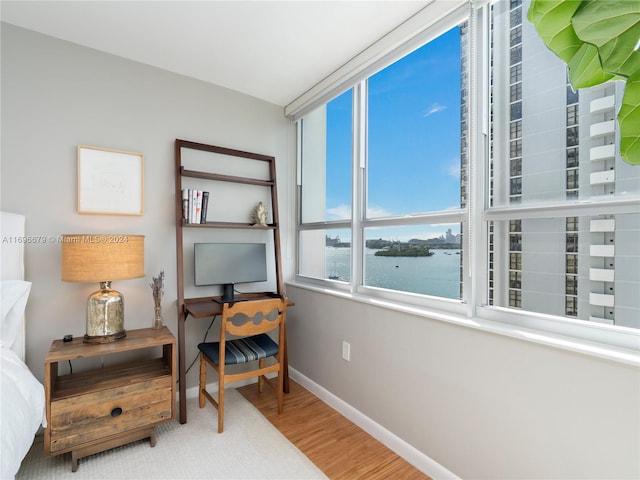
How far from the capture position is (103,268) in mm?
1920

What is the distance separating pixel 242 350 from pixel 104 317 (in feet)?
2.97

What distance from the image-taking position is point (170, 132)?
2559 mm

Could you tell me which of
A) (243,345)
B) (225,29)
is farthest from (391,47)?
(243,345)

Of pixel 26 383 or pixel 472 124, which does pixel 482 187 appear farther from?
pixel 26 383

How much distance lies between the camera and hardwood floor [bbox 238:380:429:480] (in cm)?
184

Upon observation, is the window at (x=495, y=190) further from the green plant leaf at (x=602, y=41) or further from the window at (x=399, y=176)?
the green plant leaf at (x=602, y=41)

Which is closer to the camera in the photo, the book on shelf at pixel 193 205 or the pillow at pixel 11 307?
the pillow at pixel 11 307

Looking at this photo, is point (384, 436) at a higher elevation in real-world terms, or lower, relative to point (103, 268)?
lower

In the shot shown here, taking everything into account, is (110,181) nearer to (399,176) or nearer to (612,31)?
(399,176)

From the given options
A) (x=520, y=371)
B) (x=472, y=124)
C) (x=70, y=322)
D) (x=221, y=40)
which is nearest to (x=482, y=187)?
(x=472, y=124)

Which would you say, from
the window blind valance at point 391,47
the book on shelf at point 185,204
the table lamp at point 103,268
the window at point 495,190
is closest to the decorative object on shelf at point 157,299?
the table lamp at point 103,268

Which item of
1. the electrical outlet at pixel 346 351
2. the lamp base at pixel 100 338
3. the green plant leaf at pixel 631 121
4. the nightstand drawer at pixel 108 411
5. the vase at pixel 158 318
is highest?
the green plant leaf at pixel 631 121

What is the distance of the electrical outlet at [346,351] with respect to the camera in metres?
2.37

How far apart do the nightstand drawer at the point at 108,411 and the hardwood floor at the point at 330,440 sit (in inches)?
30.0
